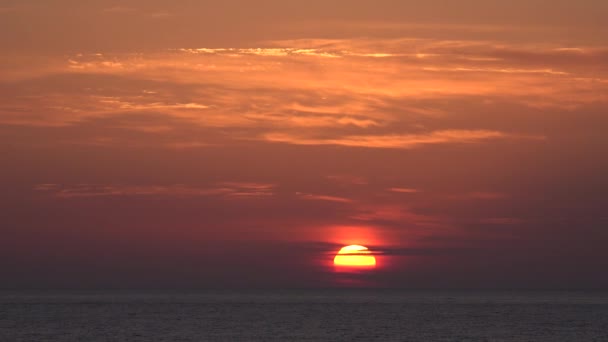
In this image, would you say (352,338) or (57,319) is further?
(57,319)

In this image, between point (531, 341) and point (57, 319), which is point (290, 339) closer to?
point (531, 341)

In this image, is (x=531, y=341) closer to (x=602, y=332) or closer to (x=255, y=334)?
(x=602, y=332)

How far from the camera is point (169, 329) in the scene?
108500 mm

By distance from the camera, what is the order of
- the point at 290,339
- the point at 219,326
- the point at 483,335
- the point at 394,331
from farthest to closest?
the point at 219,326
the point at 394,331
the point at 483,335
the point at 290,339

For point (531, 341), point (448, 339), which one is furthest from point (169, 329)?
point (531, 341)

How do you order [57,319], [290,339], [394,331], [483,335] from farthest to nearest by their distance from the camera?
[57,319] → [394,331] → [483,335] → [290,339]

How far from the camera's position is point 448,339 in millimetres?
94938

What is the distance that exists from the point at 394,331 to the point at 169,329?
2440cm

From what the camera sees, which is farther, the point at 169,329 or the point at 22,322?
the point at 22,322

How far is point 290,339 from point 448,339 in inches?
596

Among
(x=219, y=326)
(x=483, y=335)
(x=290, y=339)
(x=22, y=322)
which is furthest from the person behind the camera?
(x=22, y=322)

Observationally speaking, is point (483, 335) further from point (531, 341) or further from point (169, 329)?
point (169, 329)

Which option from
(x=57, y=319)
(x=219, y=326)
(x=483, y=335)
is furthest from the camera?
(x=57, y=319)

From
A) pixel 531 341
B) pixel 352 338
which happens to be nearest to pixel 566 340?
pixel 531 341
